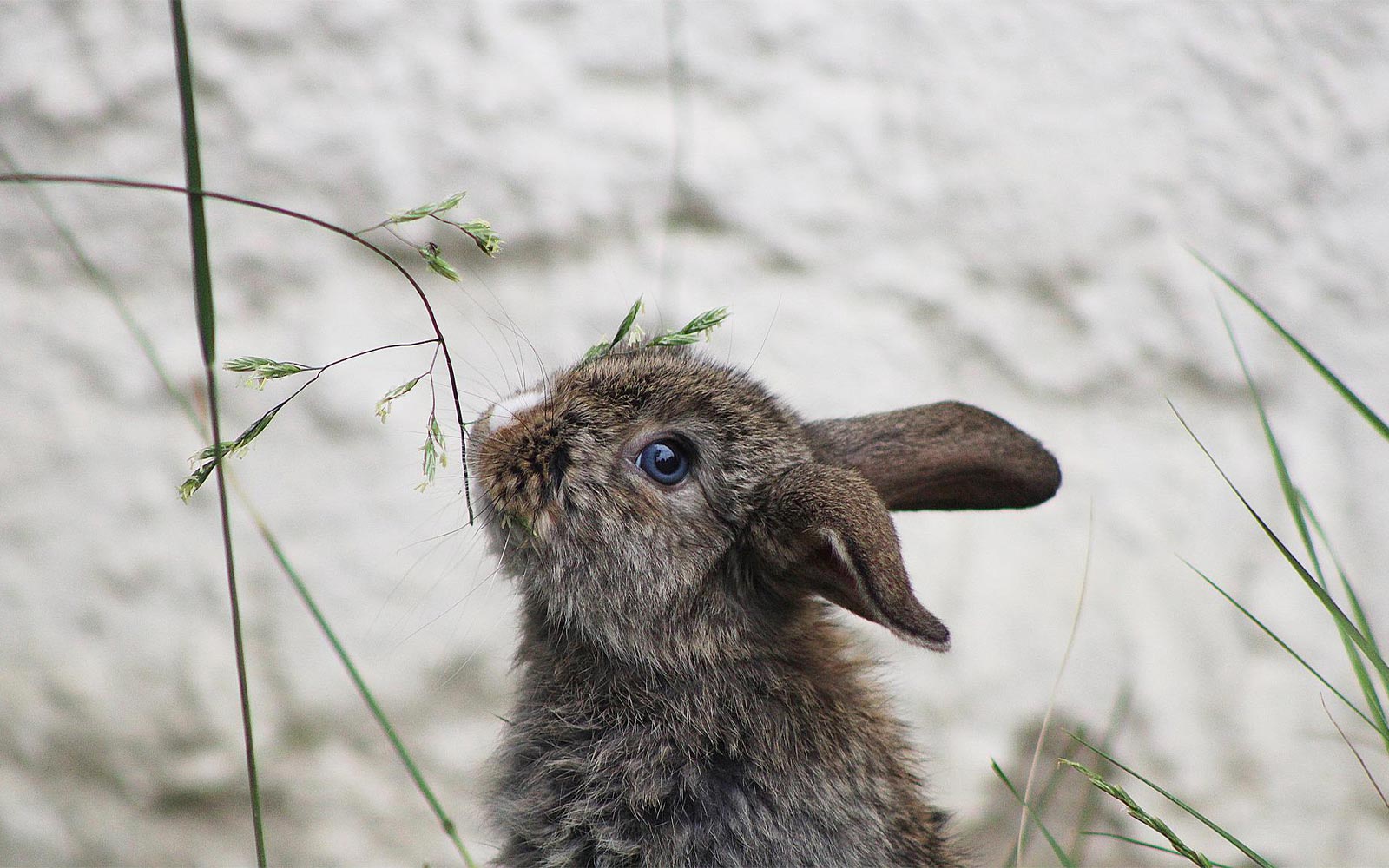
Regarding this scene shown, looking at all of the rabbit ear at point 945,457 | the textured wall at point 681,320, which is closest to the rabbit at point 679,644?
the rabbit ear at point 945,457

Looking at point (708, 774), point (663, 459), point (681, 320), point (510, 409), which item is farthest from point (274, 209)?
point (681, 320)

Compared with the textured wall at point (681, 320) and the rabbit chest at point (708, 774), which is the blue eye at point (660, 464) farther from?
the textured wall at point (681, 320)

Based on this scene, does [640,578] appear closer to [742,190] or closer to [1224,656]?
[742,190]

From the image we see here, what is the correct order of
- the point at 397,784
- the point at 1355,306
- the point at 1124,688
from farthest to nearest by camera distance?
the point at 1355,306, the point at 397,784, the point at 1124,688

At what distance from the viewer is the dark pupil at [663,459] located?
5.95 feet

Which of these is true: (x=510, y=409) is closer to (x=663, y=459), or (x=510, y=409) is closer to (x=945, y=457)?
(x=663, y=459)

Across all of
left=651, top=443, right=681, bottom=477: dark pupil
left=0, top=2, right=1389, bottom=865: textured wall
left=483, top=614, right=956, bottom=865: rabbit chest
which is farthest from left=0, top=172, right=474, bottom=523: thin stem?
left=0, top=2, right=1389, bottom=865: textured wall

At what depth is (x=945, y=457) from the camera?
1956mm

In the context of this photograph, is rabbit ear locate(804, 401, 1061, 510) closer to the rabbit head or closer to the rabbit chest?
the rabbit head

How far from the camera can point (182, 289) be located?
286cm

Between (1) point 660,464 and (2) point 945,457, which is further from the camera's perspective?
(2) point 945,457

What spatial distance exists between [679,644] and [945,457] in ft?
1.82

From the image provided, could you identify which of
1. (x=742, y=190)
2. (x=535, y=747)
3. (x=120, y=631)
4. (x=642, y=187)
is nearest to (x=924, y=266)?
(x=742, y=190)

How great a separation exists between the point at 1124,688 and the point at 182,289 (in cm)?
239
